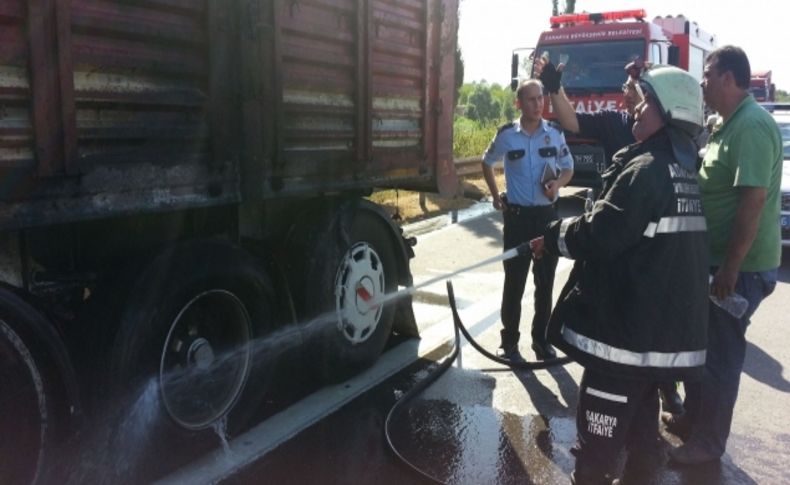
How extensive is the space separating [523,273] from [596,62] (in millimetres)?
8005

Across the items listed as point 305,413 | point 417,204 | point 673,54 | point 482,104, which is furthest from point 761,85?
point 482,104

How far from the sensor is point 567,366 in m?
4.96

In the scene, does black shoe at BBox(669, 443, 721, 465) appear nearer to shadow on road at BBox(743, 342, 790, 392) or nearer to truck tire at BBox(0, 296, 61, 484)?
shadow on road at BBox(743, 342, 790, 392)

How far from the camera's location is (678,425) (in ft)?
12.8

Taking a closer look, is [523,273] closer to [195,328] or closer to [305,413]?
[305,413]

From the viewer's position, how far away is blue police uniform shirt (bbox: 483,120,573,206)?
16.3ft

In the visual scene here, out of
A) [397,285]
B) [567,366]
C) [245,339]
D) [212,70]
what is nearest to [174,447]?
[245,339]

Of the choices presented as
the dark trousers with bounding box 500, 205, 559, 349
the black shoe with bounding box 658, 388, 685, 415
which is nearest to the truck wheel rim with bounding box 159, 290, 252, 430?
the dark trousers with bounding box 500, 205, 559, 349

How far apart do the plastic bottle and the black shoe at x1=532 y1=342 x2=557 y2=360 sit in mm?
1706

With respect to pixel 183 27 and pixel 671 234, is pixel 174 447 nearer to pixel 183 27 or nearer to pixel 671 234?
pixel 183 27

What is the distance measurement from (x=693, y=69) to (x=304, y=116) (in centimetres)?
1194

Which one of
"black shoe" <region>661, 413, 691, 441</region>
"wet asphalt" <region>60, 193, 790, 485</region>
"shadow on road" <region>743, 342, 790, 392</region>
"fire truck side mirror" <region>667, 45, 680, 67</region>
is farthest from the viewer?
"fire truck side mirror" <region>667, 45, 680, 67</region>

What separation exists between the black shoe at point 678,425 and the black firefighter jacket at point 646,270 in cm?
98

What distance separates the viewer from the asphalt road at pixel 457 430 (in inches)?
137
